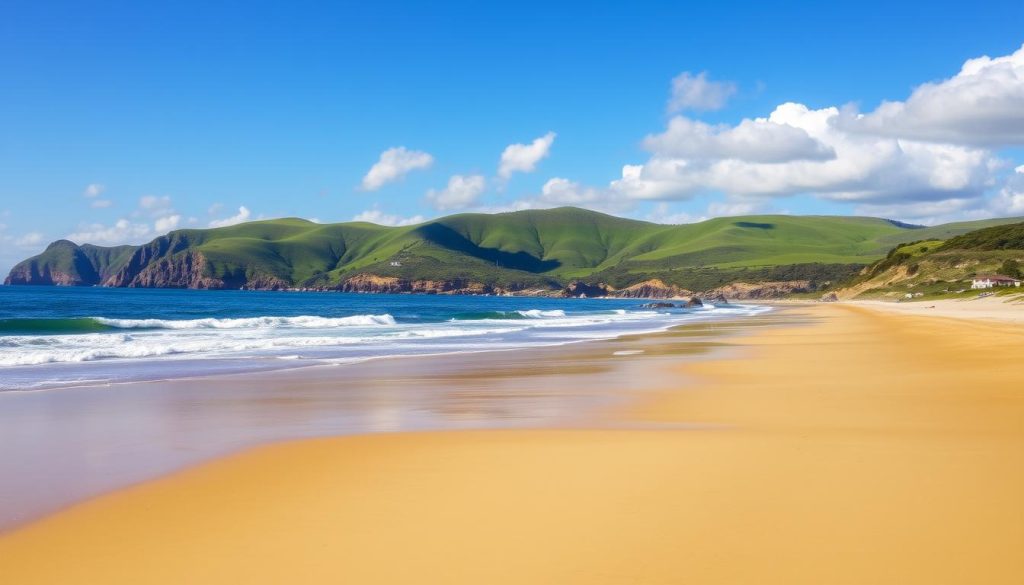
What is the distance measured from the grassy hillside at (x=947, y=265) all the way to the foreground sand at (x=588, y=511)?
86.6 metres

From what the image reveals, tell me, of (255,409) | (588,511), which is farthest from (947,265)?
(588,511)

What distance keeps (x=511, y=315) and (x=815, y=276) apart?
138 meters

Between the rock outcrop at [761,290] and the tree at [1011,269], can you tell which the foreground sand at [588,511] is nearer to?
the tree at [1011,269]

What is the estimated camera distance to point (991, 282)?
3324 inches

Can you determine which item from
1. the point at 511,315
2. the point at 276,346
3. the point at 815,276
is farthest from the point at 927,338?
the point at 815,276

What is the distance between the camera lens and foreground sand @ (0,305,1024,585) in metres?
5.01

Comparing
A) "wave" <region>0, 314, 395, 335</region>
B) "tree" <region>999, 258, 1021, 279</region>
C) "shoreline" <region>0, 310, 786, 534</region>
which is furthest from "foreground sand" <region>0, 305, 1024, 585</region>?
"tree" <region>999, 258, 1021, 279</region>

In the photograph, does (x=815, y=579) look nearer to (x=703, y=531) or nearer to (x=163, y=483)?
(x=703, y=531)

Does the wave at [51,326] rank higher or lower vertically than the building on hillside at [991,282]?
higher

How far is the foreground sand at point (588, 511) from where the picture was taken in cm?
501

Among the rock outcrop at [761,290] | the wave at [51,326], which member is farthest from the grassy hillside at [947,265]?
the wave at [51,326]

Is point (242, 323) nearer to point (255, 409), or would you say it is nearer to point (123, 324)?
point (123, 324)

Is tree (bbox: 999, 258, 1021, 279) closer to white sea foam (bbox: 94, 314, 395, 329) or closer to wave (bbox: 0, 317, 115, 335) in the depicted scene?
white sea foam (bbox: 94, 314, 395, 329)

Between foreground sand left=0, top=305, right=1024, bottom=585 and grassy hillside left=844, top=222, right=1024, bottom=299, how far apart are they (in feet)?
284
